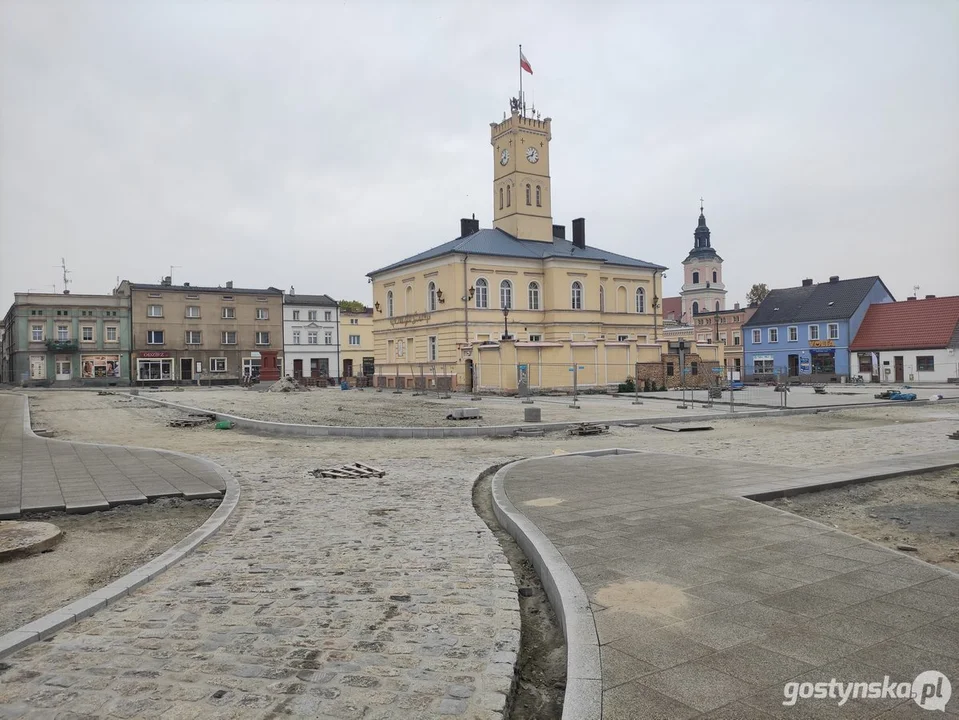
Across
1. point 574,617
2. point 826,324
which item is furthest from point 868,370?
point 574,617

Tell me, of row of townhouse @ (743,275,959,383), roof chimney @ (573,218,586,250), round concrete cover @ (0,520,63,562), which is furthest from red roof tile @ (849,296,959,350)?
round concrete cover @ (0,520,63,562)

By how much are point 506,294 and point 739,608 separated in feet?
148

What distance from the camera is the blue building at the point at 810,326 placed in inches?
2415

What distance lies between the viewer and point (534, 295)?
50.6m

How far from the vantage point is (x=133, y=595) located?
5.29 m

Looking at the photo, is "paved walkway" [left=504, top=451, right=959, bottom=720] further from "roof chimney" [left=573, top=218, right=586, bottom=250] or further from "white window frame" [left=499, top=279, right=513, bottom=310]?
"roof chimney" [left=573, top=218, right=586, bottom=250]

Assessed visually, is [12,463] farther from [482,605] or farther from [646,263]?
[646,263]

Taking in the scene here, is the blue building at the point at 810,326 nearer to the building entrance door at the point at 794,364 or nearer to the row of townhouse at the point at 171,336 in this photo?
the building entrance door at the point at 794,364

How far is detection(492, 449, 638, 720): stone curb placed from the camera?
3361mm

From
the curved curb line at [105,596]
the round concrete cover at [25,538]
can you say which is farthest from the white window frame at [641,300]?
the round concrete cover at [25,538]

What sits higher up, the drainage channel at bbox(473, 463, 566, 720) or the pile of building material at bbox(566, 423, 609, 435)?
the pile of building material at bbox(566, 423, 609, 435)

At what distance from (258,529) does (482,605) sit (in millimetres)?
3582

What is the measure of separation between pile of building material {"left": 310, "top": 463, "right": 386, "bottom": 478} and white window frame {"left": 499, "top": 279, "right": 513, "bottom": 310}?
37.5 meters

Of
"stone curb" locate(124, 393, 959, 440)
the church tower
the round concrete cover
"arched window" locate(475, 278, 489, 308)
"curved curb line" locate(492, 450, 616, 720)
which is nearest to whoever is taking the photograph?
"curved curb line" locate(492, 450, 616, 720)
